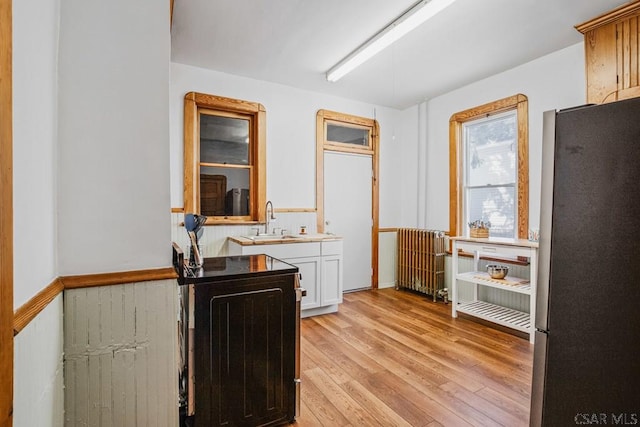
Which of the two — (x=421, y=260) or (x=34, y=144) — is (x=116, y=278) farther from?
(x=421, y=260)

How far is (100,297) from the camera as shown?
127 centimetres

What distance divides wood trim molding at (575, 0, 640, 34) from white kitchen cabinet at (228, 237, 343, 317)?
301cm

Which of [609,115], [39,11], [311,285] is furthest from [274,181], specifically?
[609,115]

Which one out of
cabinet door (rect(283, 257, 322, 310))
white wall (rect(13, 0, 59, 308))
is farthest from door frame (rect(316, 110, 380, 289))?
white wall (rect(13, 0, 59, 308))

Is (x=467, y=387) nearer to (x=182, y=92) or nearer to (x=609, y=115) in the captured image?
(x=609, y=115)

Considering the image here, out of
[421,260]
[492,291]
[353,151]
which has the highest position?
[353,151]

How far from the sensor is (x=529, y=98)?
138 inches

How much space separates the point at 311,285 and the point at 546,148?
2.79m

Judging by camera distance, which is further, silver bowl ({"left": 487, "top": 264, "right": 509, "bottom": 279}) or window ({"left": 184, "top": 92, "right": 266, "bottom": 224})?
window ({"left": 184, "top": 92, "right": 266, "bottom": 224})

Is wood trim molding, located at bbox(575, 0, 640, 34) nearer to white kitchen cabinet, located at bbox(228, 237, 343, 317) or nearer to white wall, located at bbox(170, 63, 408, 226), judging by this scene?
white wall, located at bbox(170, 63, 408, 226)

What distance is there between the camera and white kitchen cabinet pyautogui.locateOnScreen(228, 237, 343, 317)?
3484 millimetres

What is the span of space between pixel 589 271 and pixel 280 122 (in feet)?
12.1

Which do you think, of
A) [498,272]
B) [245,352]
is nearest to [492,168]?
[498,272]

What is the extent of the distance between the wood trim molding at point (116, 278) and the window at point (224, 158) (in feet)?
7.80
